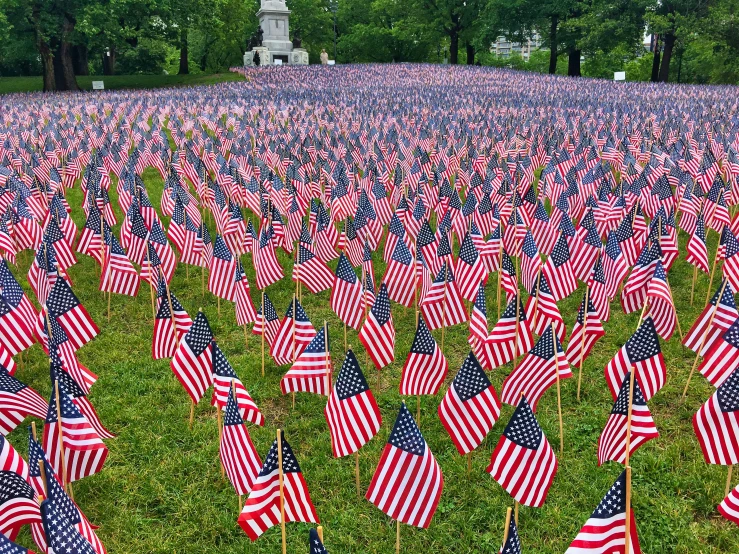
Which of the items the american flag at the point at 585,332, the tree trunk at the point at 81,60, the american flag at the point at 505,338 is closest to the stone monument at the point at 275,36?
the tree trunk at the point at 81,60

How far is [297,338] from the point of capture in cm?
618

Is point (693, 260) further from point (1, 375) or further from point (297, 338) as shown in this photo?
point (1, 375)

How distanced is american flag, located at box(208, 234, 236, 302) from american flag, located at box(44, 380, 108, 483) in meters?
3.57

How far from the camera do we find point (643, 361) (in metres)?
5.30

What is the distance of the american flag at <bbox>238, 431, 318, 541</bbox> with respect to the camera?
11.8 ft

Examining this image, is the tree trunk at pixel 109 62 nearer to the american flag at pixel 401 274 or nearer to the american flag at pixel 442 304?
the american flag at pixel 401 274

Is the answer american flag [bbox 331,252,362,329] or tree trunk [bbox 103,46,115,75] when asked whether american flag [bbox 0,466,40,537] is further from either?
tree trunk [bbox 103,46,115,75]

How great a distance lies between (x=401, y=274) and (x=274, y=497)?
434 centimetres

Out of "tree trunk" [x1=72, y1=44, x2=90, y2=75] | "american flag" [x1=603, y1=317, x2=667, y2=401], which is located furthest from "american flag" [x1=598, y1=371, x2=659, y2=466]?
"tree trunk" [x1=72, y1=44, x2=90, y2=75]

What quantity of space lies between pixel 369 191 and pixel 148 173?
8.41 meters

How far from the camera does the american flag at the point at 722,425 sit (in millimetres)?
4383

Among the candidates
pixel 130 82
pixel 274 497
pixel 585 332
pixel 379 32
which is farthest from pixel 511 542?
pixel 379 32

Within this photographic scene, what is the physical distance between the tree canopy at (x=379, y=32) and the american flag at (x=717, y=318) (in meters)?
33.8

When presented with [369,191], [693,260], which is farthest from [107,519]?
[369,191]
